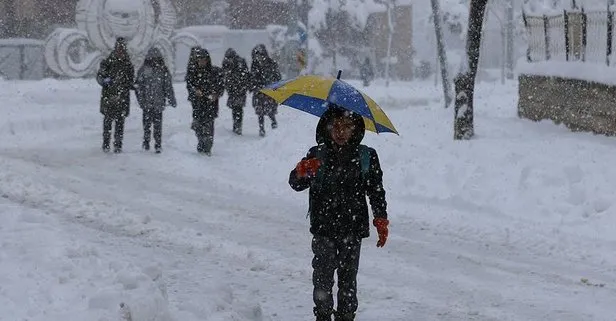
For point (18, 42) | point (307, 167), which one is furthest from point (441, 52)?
point (18, 42)


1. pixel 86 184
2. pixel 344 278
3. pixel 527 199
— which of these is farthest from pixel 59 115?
pixel 344 278

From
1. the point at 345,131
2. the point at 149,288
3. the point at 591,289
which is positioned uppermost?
the point at 345,131

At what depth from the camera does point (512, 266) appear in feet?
26.9

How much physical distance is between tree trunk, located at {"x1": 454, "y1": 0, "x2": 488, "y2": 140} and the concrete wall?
5.15 feet

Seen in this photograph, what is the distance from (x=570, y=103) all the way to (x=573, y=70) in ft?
1.77

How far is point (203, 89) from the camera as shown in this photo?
591 inches

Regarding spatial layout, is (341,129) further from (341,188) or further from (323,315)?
(323,315)

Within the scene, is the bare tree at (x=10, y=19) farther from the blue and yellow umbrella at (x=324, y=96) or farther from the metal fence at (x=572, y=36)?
the blue and yellow umbrella at (x=324, y=96)

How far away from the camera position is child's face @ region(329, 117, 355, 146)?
5359mm

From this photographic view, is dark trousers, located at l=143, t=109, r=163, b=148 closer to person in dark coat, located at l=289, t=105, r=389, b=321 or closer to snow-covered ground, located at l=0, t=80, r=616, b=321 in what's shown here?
snow-covered ground, located at l=0, t=80, r=616, b=321

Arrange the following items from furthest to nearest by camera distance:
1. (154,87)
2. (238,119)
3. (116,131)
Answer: (238,119)
(116,131)
(154,87)

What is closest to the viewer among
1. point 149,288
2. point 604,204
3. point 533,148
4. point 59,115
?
point 149,288

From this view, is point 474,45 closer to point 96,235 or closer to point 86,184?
point 86,184

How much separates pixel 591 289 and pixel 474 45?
7.90 metres
